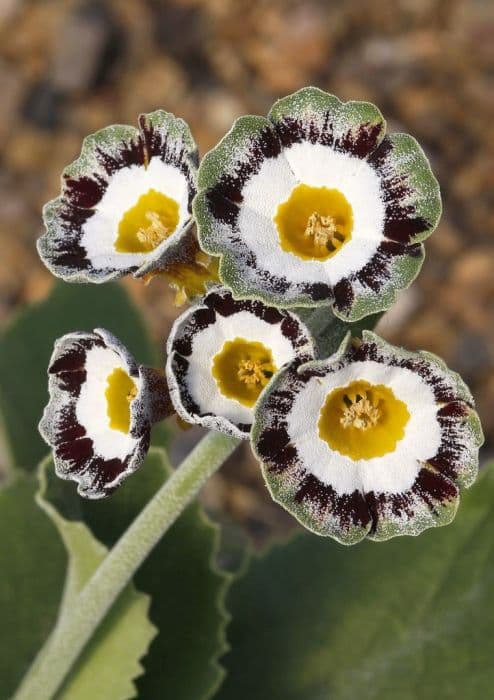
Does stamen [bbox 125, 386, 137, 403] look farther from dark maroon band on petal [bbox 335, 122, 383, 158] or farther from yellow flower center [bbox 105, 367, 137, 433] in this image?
dark maroon band on petal [bbox 335, 122, 383, 158]

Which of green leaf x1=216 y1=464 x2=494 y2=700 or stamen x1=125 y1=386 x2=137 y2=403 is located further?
green leaf x1=216 y1=464 x2=494 y2=700

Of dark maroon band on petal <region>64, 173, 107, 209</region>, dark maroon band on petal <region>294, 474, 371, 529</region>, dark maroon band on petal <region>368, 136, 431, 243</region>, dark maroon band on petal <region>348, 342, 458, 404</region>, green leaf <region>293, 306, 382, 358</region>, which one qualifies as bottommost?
dark maroon band on petal <region>294, 474, 371, 529</region>

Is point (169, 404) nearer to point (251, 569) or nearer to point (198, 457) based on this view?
point (198, 457)

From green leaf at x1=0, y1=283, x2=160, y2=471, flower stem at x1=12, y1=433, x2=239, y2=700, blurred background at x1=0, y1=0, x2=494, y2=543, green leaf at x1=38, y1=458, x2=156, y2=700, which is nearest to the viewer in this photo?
flower stem at x1=12, y1=433, x2=239, y2=700

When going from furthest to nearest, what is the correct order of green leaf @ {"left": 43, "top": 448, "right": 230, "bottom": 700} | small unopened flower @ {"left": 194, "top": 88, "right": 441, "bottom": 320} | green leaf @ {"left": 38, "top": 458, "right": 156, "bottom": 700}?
1. green leaf @ {"left": 43, "top": 448, "right": 230, "bottom": 700}
2. green leaf @ {"left": 38, "top": 458, "right": 156, "bottom": 700}
3. small unopened flower @ {"left": 194, "top": 88, "right": 441, "bottom": 320}

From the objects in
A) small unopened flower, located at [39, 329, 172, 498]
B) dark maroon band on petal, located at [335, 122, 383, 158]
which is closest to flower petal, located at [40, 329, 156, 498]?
small unopened flower, located at [39, 329, 172, 498]

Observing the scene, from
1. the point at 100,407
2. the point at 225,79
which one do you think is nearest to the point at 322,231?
the point at 100,407

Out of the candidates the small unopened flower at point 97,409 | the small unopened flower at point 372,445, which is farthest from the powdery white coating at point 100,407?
the small unopened flower at point 372,445

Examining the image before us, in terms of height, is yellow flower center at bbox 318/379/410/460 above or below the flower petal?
above
